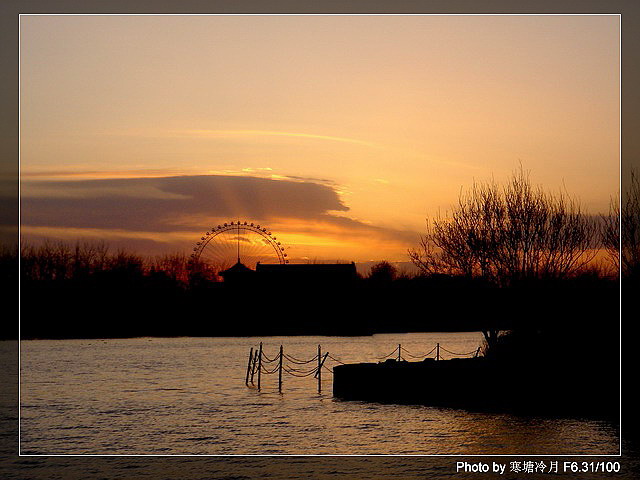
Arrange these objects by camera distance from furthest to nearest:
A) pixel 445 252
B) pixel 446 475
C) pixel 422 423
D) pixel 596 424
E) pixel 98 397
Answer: pixel 98 397, pixel 445 252, pixel 422 423, pixel 596 424, pixel 446 475

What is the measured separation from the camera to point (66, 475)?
1647cm

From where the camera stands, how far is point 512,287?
27.7m

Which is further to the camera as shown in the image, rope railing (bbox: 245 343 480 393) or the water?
rope railing (bbox: 245 343 480 393)

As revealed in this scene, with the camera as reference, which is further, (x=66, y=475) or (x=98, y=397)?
(x=98, y=397)

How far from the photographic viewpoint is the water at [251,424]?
19.3m

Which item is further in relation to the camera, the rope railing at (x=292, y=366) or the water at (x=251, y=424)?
the rope railing at (x=292, y=366)

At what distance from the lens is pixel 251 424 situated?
2523 cm

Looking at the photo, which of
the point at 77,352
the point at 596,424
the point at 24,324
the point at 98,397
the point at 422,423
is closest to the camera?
the point at 596,424

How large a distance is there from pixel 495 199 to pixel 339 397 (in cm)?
798

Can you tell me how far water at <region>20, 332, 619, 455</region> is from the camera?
1927 centimetres

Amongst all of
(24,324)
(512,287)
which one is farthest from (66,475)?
(24,324)

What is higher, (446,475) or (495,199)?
(495,199)

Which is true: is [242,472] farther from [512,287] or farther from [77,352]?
[77,352]

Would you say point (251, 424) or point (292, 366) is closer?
point (251, 424)
